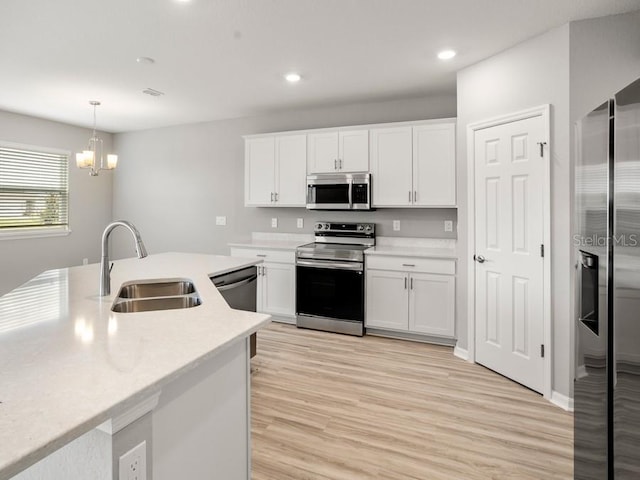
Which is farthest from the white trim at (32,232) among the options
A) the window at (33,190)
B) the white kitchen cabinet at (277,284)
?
Result: the white kitchen cabinet at (277,284)

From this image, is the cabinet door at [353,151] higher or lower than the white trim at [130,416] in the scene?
higher

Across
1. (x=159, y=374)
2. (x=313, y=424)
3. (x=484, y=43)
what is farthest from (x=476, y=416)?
(x=484, y=43)

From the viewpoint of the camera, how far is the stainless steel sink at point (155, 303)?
1914 mm

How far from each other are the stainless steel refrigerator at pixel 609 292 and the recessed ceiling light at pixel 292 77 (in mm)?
2630

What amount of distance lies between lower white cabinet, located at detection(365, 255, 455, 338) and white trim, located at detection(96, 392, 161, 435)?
311 cm

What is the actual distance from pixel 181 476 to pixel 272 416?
1325 mm

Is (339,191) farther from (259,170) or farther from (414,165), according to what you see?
(259,170)

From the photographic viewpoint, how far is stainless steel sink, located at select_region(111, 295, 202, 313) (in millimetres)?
1914

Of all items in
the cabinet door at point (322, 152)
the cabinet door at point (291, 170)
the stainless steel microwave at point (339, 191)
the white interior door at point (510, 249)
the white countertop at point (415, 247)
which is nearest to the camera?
the white interior door at point (510, 249)

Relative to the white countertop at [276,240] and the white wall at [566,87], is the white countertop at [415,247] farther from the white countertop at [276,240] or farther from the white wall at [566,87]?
the white wall at [566,87]

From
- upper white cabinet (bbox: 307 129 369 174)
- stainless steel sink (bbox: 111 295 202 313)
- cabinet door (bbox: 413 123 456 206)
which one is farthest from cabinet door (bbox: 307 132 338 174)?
stainless steel sink (bbox: 111 295 202 313)

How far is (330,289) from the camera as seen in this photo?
4.10 m

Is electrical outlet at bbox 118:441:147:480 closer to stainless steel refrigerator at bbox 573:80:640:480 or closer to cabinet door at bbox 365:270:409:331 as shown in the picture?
stainless steel refrigerator at bbox 573:80:640:480

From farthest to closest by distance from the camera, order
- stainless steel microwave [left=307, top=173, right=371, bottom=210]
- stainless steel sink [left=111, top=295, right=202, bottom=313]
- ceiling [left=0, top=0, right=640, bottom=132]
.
Answer: stainless steel microwave [left=307, top=173, right=371, bottom=210] < ceiling [left=0, top=0, right=640, bottom=132] < stainless steel sink [left=111, top=295, right=202, bottom=313]
